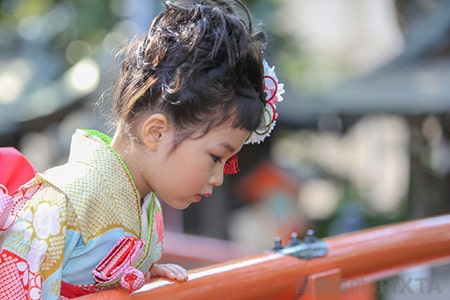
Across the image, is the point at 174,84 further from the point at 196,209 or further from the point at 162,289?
the point at 196,209

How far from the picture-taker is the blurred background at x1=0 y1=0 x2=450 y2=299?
601cm

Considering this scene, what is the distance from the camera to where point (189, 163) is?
1.54 meters

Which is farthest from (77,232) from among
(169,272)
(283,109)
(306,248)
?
(283,109)

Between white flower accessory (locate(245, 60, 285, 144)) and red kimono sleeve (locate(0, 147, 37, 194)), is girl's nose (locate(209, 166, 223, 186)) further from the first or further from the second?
red kimono sleeve (locate(0, 147, 37, 194))

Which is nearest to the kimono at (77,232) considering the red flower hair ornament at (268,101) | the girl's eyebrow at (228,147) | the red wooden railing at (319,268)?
the red wooden railing at (319,268)

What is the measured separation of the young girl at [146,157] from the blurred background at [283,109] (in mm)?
3322

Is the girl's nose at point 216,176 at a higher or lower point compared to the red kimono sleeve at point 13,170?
higher

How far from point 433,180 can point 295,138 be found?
2490 millimetres

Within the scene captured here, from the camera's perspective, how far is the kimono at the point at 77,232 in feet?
4.45

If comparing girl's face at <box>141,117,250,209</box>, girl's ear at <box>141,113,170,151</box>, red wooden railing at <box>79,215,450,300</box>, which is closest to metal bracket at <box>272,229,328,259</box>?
red wooden railing at <box>79,215,450,300</box>

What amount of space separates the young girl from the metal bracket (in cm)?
22

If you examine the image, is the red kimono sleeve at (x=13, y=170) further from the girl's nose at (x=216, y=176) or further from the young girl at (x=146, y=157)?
the girl's nose at (x=216, y=176)

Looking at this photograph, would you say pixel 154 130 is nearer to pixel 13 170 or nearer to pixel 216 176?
pixel 216 176

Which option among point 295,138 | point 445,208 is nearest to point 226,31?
point 445,208
